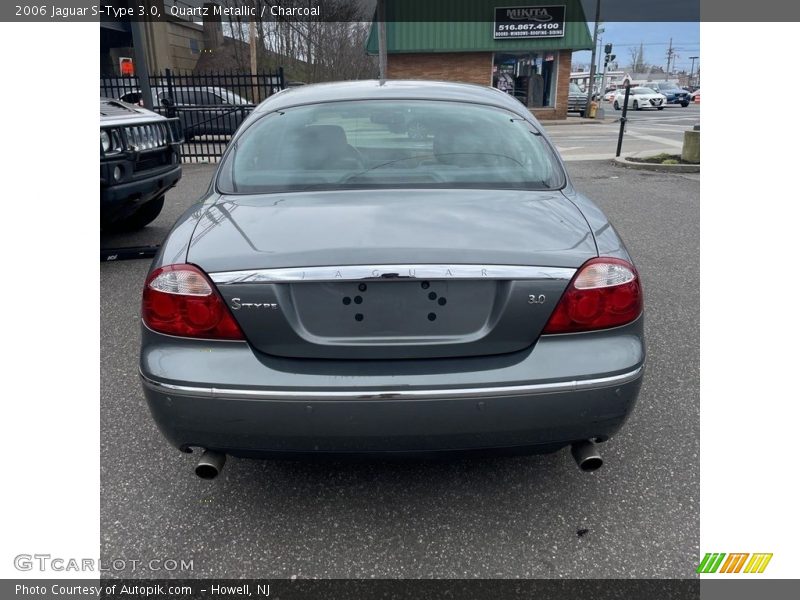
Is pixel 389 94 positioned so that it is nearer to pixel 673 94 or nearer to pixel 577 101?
pixel 577 101

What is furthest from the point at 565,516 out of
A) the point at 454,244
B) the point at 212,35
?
the point at 212,35

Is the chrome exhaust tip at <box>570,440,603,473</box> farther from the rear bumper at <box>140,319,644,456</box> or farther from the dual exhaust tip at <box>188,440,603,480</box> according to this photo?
the rear bumper at <box>140,319,644,456</box>

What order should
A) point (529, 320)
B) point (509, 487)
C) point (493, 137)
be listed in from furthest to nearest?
point (493, 137) < point (509, 487) < point (529, 320)

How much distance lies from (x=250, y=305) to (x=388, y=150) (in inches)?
47.7

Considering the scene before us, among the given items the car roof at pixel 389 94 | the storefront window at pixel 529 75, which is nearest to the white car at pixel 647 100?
the storefront window at pixel 529 75

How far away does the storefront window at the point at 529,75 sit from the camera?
2850 centimetres

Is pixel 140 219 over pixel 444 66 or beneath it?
beneath

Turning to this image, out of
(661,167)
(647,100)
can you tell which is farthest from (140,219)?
(647,100)

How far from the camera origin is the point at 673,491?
252 cm

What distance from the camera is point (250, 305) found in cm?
196

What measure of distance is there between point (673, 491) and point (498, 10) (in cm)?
2843

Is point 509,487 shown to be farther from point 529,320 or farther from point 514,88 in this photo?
point 514,88

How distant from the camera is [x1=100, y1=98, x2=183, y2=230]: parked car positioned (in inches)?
203

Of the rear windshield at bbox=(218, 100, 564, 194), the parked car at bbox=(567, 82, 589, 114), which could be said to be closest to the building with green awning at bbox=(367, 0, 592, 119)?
the parked car at bbox=(567, 82, 589, 114)
